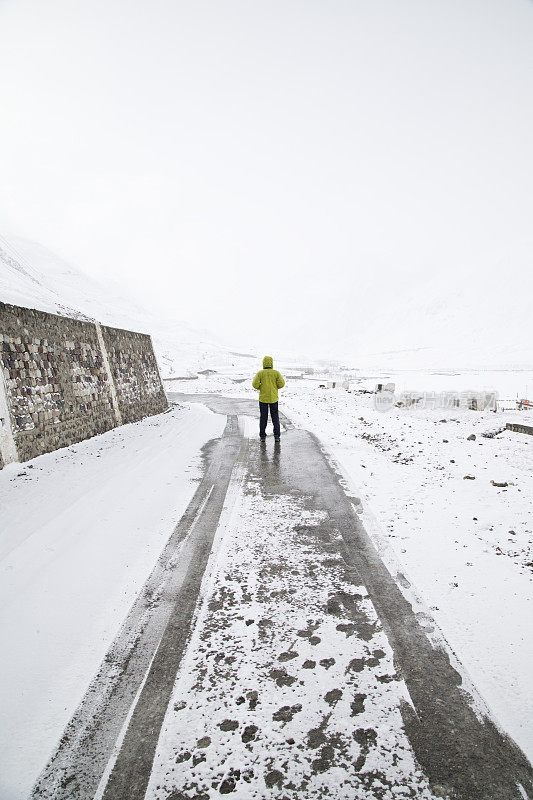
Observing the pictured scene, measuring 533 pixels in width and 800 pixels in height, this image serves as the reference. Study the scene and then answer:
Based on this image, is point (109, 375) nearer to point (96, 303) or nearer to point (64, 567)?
point (64, 567)

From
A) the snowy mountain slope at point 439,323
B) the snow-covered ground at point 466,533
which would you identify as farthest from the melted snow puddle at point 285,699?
the snowy mountain slope at point 439,323

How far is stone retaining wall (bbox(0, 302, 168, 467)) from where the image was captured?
19.9 ft

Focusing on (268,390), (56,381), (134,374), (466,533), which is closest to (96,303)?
(134,374)

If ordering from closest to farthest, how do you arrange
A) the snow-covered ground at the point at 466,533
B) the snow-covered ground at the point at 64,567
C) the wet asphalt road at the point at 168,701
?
1. the wet asphalt road at the point at 168,701
2. the snow-covered ground at the point at 64,567
3. the snow-covered ground at the point at 466,533

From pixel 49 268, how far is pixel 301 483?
90347 millimetres

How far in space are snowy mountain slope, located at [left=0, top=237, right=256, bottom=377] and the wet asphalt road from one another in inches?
1541

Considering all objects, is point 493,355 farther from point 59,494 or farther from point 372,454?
point 59,494

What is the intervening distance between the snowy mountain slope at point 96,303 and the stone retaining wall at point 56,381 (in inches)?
1247

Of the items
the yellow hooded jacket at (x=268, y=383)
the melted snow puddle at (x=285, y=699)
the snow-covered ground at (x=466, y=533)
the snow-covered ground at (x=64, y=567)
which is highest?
the yellow hooded jacket at (x=268, y=383)

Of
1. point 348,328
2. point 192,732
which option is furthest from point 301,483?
point 348,328

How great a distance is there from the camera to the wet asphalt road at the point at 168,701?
1614 mm

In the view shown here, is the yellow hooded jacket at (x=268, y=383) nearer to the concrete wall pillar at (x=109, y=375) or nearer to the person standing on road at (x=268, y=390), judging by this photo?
the person standing on road at (x=268, y=390)

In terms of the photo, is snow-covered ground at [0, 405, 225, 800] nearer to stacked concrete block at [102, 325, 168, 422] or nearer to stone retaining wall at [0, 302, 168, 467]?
stone retaining wall at [0, 302, 168, 467]

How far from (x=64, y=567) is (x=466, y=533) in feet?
12.4
